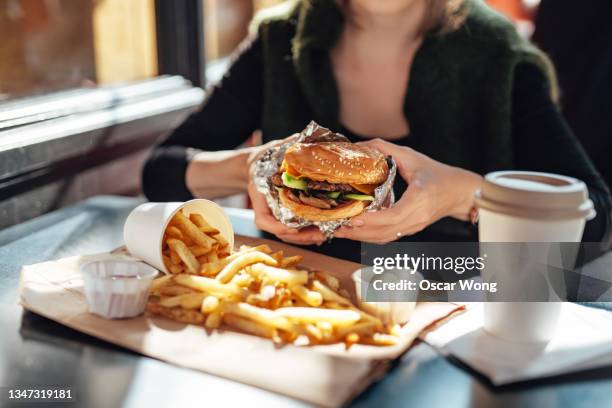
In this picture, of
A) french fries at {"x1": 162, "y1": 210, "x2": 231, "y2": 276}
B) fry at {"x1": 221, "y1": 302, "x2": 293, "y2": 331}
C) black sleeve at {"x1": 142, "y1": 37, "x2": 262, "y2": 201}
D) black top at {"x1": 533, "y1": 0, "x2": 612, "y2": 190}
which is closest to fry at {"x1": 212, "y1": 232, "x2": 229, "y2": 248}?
french fries at {"x1": 162, "y1": 210, "x2": 231, "y2": 276}

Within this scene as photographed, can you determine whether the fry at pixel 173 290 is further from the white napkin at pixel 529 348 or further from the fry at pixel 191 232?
the white napkin at pixel 529 348

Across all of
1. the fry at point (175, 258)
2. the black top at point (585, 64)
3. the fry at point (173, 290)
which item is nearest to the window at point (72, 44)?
the fry at point (175, 258)

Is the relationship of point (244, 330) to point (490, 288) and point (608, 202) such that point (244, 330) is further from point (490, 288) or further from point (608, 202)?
point (608, 202)

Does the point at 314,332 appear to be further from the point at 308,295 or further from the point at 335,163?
the point at 335,163

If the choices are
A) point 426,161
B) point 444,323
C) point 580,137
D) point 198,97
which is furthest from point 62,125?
point 580,137

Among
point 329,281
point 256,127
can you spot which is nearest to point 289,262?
point 329,281
